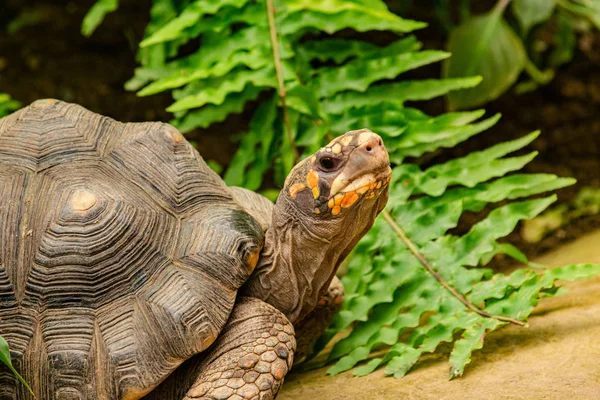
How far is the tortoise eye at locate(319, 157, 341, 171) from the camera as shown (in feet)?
8.69

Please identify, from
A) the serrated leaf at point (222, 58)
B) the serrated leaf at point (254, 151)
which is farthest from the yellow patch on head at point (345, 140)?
the serrated leaf at point (254, 151)

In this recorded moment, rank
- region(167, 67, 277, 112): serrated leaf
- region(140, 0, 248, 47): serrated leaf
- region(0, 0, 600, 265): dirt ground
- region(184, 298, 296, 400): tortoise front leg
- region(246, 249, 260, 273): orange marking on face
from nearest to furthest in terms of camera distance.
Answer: region(184, 298, 296, 400): tortoise front leg < region(246, 249, 260, 273): orange marking on face < region(167, 67, 277, 112): serrated leaf < region(140, 0, 248, 47): serrated leaf < region(0, 0, 600, 265): dirt ground

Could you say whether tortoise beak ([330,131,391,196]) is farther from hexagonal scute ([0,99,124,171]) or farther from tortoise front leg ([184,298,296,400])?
hexagonal scute ([0,99,124,171])

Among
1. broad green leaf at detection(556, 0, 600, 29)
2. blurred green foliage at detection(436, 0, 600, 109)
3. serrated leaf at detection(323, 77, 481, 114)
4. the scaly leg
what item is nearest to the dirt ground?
blurred green foliage at detection(436, 0, 600, 109)

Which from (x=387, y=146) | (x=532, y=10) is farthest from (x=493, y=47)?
(x=387, y=146)

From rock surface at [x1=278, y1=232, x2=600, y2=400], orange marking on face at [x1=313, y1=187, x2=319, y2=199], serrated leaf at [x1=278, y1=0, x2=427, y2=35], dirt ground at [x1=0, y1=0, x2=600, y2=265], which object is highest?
serrated leaf at [x1=278, y1=0, x2=427, y2=35]

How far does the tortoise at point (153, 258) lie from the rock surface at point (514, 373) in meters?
0.30

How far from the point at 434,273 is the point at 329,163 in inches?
31.1

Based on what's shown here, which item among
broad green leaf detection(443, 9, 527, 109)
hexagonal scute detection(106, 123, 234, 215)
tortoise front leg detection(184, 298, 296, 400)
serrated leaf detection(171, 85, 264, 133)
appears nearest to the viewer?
tortoise front leg detection(184, 298, 296, 400)

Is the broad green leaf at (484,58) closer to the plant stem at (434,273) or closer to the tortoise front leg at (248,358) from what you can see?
the plant stem at (434,273)

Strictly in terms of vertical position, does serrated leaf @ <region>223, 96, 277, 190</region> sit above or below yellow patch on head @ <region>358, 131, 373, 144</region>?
below

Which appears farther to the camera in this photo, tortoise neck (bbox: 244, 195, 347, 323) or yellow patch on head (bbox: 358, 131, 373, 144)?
tortoise neck (bbox: 244, 195, 347, 323)

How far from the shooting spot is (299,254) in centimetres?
283

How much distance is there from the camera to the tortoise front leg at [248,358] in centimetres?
248
